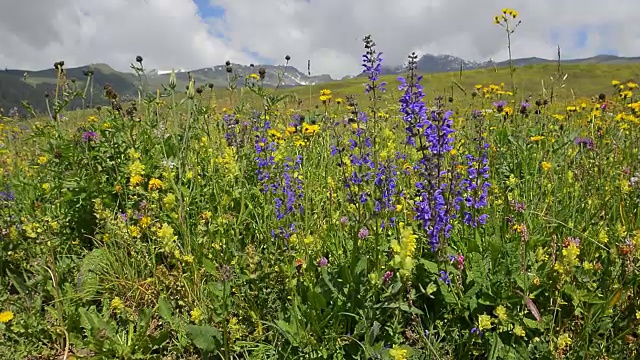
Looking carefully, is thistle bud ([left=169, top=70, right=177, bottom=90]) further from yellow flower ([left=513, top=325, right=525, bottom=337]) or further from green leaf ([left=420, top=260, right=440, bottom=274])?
yellow flower ([left=513, top=325, right=525, bottom=337])

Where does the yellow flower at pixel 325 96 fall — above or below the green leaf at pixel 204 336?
above

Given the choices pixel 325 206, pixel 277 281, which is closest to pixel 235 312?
pixel 277 281

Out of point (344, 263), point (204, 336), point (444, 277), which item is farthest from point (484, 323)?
point (204, 336)

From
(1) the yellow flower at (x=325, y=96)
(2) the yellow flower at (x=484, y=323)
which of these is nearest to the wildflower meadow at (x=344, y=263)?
(2) the yellow flower at (x=484, y=323)

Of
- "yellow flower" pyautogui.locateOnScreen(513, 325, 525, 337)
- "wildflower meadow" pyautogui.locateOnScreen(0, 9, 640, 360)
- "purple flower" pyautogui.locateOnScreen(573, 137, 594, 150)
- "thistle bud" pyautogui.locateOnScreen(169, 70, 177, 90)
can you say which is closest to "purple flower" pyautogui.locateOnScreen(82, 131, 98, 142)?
"wildflower meadow" pyautogui.locateOnScreen(0, 9, 640, 360)

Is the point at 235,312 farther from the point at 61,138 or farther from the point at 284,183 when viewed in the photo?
the point at 61,138

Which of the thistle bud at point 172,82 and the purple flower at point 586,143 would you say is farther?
the purple flower at point 586,143

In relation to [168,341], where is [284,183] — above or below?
above

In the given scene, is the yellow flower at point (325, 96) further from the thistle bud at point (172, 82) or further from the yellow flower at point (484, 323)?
the yellow flower at point (484, 323)

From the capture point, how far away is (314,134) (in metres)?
4.70

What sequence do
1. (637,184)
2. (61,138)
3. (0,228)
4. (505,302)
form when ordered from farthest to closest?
(61,138) < (0,228) < (637,184) < (505,302)

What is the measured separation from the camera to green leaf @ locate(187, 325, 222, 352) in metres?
2.02

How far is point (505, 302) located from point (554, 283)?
0.91 feet

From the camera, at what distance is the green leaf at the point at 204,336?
202cm
